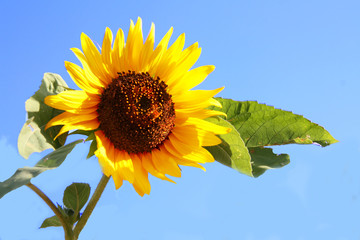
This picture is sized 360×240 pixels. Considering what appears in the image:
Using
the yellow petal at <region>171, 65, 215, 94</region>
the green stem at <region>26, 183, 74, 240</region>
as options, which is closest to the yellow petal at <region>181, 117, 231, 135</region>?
the yellow petal at <region>171, 65, 215, 94</region>

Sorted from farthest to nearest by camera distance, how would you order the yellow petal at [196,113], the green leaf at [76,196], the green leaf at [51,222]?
the green leaf at [51,222] < the green leaf at [76,196] < the yellow petal at [196,113]

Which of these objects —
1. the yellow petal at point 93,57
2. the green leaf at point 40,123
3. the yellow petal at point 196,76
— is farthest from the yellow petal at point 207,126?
the green leaf at point 40,123

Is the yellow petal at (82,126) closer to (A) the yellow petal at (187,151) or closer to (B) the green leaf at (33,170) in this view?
(B) the green leaf at (33,170)

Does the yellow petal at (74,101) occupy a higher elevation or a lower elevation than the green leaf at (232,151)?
higher

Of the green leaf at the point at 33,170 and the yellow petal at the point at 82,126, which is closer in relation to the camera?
the green leaf at the point at 33,170

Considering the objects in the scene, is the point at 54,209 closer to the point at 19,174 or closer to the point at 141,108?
the point at 19,174

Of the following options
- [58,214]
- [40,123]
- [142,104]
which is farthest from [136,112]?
[58,214]

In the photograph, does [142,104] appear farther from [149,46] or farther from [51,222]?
[51,222]

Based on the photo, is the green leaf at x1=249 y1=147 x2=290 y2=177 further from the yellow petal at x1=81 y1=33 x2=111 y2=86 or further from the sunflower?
the yellow petal at x1=81 y1=33 x2=111 y2=86
